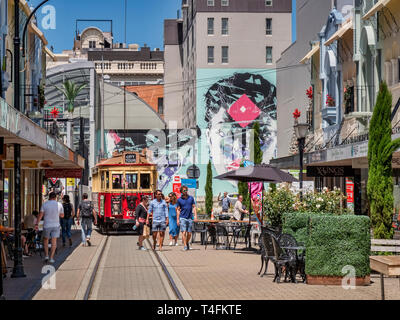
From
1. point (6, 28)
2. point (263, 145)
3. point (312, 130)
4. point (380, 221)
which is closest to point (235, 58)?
point (263, 145)

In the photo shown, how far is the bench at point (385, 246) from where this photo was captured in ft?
53.7

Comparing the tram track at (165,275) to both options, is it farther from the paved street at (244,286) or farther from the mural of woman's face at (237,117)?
the mural of woman's face at (237,117)

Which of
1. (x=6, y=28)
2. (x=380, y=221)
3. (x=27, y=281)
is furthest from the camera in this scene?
(x=6, y=28)

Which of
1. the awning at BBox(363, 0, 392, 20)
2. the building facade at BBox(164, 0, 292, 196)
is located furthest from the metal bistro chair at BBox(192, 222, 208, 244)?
the building facade at BBox(164, 0, 292, 196)

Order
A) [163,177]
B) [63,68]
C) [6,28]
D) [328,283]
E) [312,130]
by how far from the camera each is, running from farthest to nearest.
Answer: [163,177], [63,68], [312,130], [6,28], [328,283]

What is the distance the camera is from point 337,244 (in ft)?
48.8

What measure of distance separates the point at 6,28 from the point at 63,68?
4527 cm

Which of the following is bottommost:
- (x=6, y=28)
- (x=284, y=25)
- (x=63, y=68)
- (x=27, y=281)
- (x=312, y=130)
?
(x=27, y=281)

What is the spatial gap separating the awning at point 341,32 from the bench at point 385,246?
19.4 metres

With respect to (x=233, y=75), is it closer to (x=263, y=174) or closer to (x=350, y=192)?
(x=350, y=192)

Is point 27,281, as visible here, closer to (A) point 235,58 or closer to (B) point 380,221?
(B) point 380,221

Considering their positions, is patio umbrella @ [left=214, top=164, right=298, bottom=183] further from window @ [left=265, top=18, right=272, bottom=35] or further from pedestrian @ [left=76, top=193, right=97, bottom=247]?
window @ [left=265, top=18, right=272, bottom=35]

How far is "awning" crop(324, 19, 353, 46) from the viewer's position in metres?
35.0

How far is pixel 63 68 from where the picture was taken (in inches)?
2995
